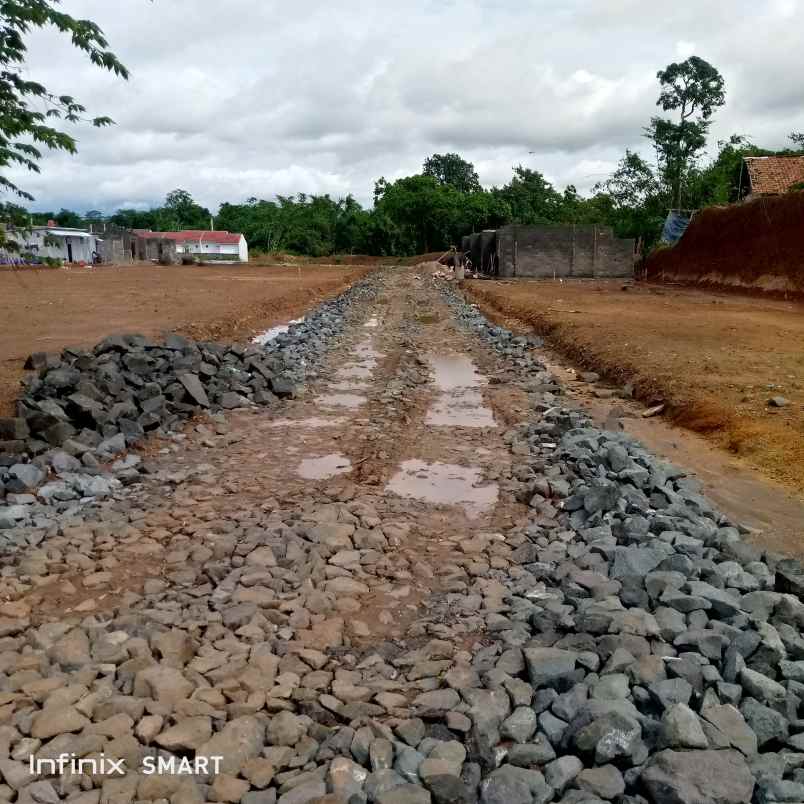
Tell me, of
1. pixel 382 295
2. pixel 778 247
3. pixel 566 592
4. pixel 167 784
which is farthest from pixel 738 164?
pixel 167 784

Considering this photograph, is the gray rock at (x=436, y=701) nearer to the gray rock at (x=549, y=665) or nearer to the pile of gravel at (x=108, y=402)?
the gray rock at (x=549, y=665)

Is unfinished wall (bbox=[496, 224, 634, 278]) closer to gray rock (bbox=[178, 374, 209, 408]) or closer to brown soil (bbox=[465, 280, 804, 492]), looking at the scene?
brown soil (bbox=[465, 280, 804, 492])

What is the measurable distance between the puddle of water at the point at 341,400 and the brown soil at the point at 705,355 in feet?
13.6

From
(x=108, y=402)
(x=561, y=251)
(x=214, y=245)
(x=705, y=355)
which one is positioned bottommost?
(x=108, y=402)

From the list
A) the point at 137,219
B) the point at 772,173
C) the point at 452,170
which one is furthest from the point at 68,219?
the point at 772,173

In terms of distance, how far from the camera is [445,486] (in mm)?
6738

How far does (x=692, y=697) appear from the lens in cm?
311

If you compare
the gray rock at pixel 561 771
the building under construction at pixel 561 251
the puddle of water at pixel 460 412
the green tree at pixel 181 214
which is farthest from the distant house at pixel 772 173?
the green tree at pixel 181 214

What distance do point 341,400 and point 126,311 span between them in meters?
12.0

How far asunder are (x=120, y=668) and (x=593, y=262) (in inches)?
1373

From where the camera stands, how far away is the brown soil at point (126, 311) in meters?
13.7

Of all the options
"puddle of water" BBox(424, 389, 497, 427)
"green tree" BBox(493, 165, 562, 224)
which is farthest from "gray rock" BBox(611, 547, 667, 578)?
"green tree" BBox(493, 165, 562, 224)

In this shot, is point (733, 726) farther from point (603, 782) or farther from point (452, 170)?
point (452, 170)

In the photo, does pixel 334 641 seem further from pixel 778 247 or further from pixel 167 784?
pixel 778 247
